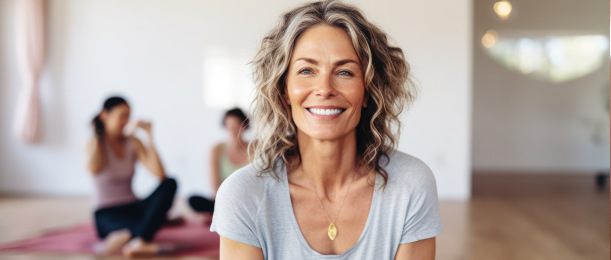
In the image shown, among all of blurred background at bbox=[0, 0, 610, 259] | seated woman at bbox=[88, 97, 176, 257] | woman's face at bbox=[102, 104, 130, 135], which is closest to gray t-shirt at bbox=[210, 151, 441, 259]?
seated woman at bbox=[88, 97, 176, 257]

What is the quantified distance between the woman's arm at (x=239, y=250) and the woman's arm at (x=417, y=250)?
27cm

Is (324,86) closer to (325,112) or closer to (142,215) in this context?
(325,112)

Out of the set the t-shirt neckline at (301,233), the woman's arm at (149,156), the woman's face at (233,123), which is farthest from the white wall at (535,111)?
the t-shirt neckline at (301,233)

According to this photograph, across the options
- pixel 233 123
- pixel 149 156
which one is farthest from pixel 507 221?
pixel 149 156

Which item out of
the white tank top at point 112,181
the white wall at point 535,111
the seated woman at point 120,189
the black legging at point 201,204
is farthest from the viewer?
the white wall at point 535,111

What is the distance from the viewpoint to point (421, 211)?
48.6 inches

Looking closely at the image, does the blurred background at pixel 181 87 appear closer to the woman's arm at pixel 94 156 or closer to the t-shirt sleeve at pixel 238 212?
the woman's arm at pixel 94 156

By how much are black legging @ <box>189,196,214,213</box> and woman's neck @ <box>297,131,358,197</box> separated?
3.21 meters

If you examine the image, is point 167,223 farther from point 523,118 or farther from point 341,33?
point 523,118

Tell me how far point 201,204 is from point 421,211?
11.1ft

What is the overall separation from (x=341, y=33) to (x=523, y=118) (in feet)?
24.8

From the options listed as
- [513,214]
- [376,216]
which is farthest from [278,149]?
[513,214]

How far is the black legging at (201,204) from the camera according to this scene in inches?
174

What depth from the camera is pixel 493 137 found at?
8.33 meters
